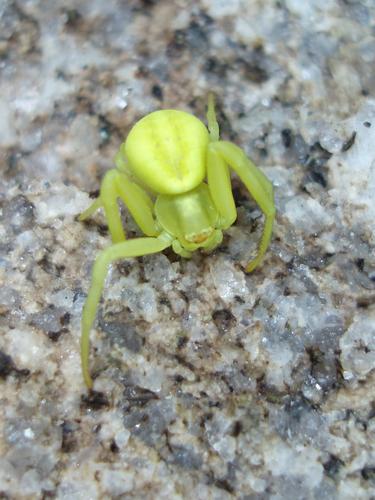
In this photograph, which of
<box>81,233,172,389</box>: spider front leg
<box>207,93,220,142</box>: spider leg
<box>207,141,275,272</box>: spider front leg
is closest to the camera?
<box>81,233,172,389</box>: spider front leg

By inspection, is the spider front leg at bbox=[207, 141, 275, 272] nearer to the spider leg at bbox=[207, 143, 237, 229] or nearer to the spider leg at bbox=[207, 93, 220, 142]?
the spider leg at bbox=[207, 143, 237, 229]

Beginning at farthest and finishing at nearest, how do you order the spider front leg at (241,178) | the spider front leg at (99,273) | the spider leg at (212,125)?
1. the spider leg at (212,125)
2. the spider front leg at (241,178)
3. the spider front leg at (99,273)

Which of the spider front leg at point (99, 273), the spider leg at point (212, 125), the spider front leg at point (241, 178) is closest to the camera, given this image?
the spider front leg at point (99, 273)

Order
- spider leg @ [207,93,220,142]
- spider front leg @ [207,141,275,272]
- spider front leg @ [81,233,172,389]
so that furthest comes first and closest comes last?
spider leg @ [207,93,220,142]
spider front leg @ [207,141,275,272]
spider front leg @ [81,233,172,389]

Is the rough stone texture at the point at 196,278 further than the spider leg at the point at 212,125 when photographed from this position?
No

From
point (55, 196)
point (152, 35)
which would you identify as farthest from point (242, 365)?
point (152, 35)

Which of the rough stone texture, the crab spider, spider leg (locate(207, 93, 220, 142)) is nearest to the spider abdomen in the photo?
the crab spider

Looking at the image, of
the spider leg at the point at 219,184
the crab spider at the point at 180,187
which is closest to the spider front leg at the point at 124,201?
the crab spider at the point at 180,187

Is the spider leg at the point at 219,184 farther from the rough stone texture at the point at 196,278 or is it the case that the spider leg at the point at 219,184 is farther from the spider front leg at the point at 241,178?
the rough stone texture at the point at 196,278
